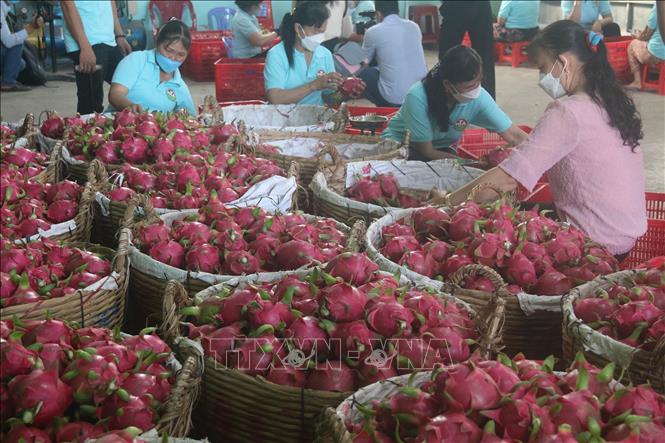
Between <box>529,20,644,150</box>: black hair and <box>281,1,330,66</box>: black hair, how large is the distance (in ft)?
6.87

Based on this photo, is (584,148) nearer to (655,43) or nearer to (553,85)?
(553,85)

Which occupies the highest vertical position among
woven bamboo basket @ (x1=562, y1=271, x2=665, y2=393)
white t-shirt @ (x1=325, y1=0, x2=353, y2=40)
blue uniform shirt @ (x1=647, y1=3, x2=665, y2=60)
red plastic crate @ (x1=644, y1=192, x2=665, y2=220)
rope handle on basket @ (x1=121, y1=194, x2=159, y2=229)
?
white t-shirt @ (x1=325, y1=0, x2=353, y2=40)

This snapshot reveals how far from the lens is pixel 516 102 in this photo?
766 cm

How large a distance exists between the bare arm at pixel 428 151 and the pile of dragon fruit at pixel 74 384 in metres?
2.24

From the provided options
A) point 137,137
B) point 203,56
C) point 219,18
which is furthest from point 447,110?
point 219,18

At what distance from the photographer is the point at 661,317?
1.72 meters

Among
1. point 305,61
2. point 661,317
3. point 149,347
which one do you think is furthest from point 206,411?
point 305,61

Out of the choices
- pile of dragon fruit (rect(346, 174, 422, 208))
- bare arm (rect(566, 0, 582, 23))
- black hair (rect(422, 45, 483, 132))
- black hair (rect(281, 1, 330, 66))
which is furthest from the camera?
bare arm (rect(566, 0, 582, 23))

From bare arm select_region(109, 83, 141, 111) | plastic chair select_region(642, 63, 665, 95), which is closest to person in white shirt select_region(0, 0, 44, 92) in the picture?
bare arm select_region(109, 83, 141, 111)

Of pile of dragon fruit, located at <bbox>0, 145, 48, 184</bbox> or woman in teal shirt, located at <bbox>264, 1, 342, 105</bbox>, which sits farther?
woman in teal shirt, located at <bbox>264, 1, 342, 105</bbox>

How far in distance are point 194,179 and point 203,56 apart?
666 cm

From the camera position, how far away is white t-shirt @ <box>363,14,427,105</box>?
5223 mm

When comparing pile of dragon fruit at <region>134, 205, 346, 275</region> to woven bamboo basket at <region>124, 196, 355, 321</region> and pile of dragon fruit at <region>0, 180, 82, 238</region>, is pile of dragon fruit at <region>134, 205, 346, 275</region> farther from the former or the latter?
pile of dragon fruit at <region>0, 180, 82, 238</region>

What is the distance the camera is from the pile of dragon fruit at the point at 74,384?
4.48 feet
